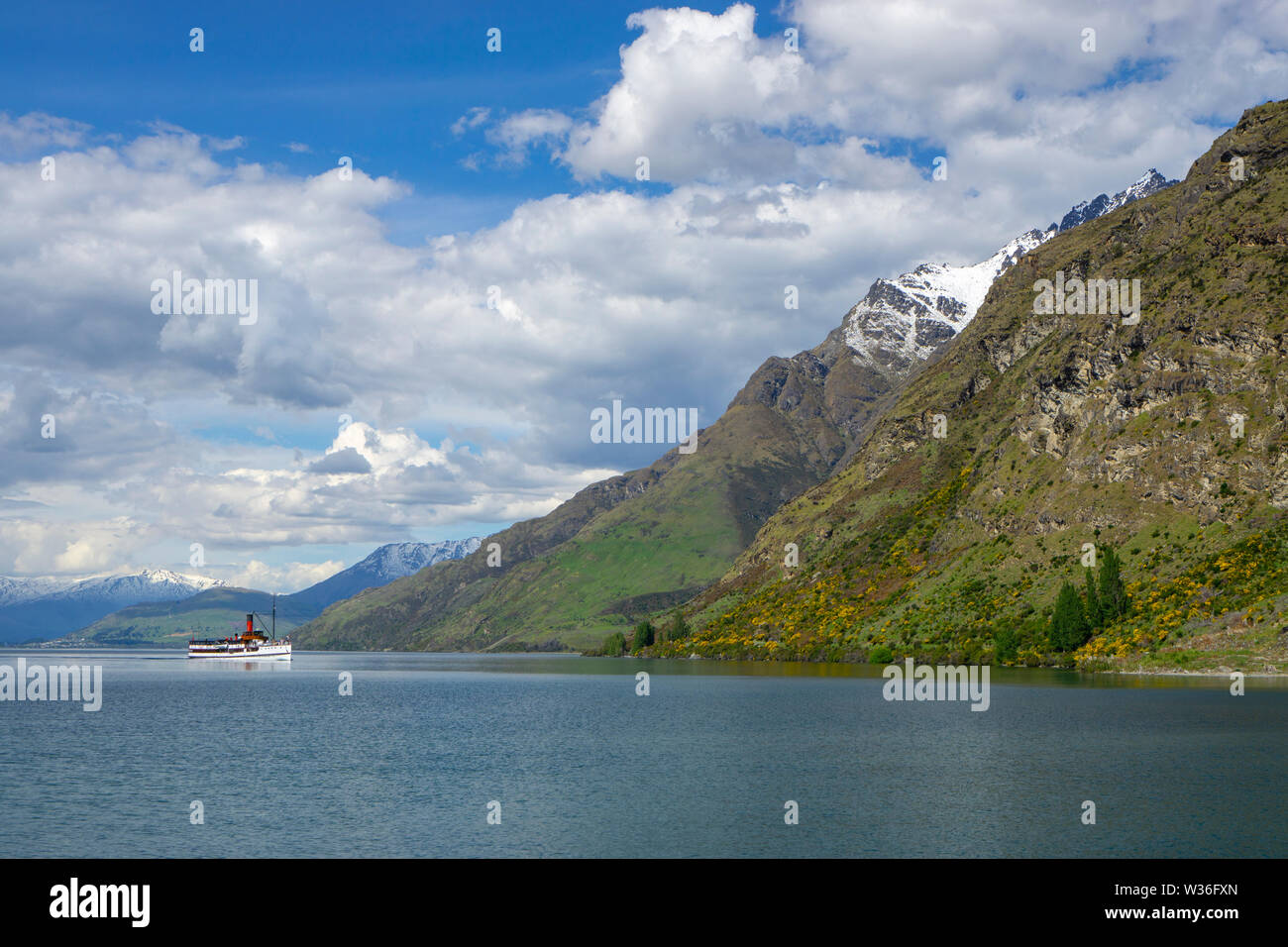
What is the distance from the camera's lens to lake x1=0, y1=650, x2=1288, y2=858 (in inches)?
2391

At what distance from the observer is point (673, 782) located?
82.8 meters

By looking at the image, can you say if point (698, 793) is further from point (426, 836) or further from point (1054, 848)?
point (1054, 848)

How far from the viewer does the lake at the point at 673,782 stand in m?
60.7

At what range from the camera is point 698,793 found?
7688 cm

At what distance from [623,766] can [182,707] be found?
348 feet

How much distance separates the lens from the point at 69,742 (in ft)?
367
